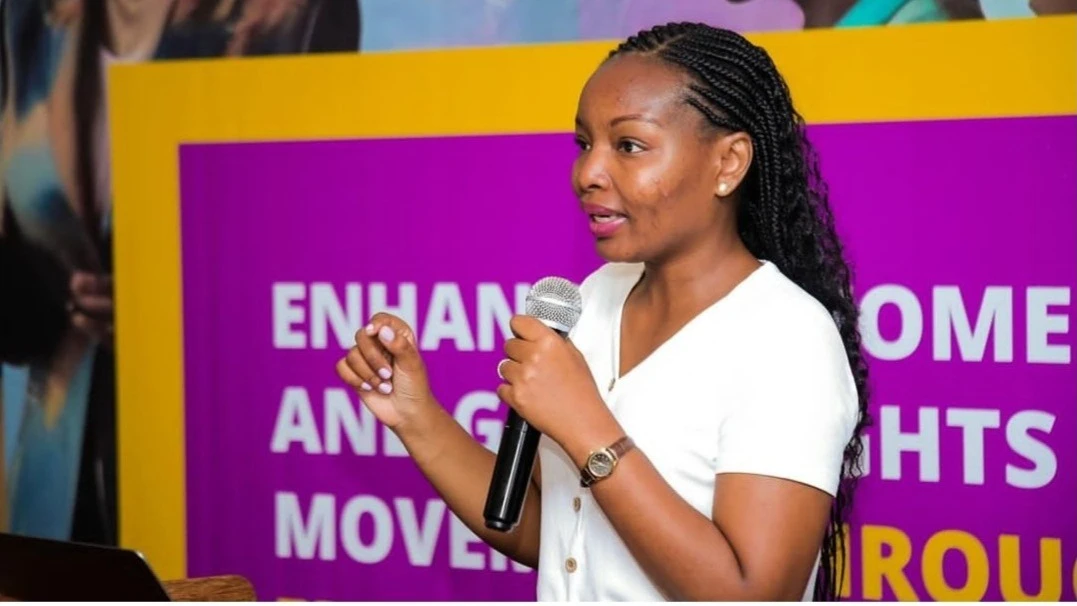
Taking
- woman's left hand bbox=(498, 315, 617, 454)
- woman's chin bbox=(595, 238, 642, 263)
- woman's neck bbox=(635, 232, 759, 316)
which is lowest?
woman's left hand bbox=(498, 315, 617, 454)

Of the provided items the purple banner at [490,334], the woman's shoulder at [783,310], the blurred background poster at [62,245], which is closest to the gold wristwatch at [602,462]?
the woman's shoulder at [783,310]

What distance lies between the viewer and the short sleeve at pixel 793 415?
4.51 feet

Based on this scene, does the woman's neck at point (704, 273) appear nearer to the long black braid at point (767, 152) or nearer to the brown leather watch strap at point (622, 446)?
the long black braid at point (767, 152)

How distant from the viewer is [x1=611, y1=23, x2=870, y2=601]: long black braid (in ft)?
5.02

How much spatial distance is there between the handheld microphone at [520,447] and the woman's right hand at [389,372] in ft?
0.72

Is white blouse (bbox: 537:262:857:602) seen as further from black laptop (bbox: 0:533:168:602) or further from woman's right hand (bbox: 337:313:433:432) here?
black laptop (bbox: 0:533:168:602)

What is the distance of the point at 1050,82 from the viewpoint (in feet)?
7.06

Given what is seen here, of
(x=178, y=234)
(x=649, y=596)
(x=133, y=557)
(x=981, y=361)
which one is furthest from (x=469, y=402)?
(x=133, y=557)

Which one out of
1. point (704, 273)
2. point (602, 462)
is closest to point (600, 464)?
point (602, 462)

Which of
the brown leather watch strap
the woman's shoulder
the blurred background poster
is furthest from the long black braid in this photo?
the blurred background poster

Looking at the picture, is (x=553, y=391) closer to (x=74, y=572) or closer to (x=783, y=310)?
(x=783, y=310)

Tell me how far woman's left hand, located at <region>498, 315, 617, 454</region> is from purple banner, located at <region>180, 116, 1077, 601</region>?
1.03 m

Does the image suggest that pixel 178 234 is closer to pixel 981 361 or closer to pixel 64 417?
pixel 64 417

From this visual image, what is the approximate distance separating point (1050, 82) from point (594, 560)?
3.90ft
